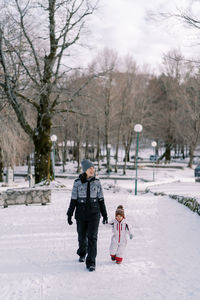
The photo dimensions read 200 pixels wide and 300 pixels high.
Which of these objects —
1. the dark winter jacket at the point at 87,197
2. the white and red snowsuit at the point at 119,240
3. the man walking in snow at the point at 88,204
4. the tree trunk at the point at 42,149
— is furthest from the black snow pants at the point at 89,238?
the tree trunk at the point at 42,149

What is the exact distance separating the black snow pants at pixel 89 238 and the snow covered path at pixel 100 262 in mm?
194

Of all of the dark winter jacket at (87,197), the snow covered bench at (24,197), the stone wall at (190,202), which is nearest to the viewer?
the dark winter jacket at (87,197)

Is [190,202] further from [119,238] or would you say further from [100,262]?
[100,262]

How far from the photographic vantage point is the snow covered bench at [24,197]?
37.6ft

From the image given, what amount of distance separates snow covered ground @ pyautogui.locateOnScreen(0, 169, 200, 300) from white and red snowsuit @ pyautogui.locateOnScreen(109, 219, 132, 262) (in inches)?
6.8

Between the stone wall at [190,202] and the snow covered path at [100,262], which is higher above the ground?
the stone wall at [190,202]

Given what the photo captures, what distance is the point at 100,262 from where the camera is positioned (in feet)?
18.2

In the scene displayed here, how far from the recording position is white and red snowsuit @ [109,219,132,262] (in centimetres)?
548

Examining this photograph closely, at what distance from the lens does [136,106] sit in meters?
38.6

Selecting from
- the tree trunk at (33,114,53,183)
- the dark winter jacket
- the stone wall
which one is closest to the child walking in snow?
the dark winter jacket

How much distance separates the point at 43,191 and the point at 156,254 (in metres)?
6.51

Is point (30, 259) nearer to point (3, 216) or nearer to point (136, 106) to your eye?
point (3, 216)

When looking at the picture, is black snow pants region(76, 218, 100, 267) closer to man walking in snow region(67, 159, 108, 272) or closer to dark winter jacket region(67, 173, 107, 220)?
man walking in snow region(67, 159, 108, 272)

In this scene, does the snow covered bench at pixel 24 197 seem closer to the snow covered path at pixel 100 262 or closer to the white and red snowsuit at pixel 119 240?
the snow covered path at pixel 100 262
